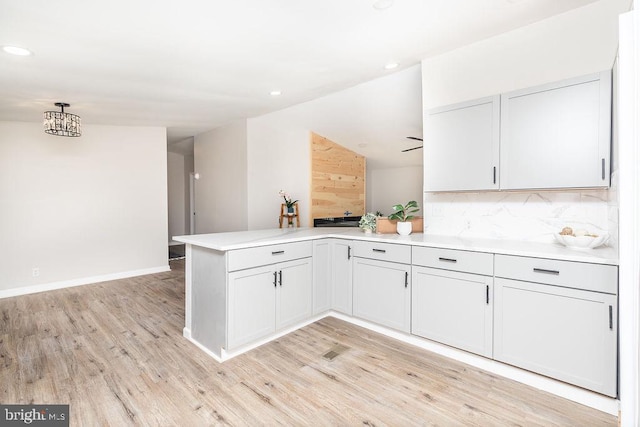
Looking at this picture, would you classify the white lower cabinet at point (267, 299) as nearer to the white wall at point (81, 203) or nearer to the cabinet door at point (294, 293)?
the cabinet door at point (294, 293)

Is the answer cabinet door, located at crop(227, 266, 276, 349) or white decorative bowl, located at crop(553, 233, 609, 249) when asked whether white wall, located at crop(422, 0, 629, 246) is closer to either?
white decorative bowl, located at crop(553, 233, 609, 249)

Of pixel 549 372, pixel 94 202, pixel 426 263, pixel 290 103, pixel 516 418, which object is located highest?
pixel 290 103

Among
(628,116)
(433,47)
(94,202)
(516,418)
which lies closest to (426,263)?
(516,418)

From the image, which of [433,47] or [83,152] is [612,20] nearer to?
[433,47]

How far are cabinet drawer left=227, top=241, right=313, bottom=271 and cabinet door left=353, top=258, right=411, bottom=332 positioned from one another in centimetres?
53

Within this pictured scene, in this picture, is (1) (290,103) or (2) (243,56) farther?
(1) (290,103)

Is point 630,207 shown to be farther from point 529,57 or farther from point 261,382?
point 261,382

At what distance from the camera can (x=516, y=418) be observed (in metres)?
1.80

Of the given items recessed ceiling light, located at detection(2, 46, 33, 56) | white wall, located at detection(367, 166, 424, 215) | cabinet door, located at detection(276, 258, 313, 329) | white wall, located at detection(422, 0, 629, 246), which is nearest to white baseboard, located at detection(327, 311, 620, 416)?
cabinet door, located at detection(276, 258, 313, 329)

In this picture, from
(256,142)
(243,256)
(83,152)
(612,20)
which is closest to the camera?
(612,20)

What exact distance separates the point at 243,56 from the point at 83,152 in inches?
138

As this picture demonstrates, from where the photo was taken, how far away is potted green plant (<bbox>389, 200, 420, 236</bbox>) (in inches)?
121

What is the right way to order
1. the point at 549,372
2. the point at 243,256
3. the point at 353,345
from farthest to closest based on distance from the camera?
the point at 353,345, the point at 243,256, the point at 549,372

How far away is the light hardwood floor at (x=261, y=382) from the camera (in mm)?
1826
